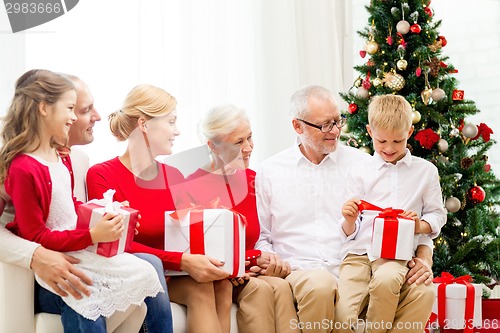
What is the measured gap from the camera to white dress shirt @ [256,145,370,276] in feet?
10.6

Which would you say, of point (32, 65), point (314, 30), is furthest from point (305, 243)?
point (314, 30)

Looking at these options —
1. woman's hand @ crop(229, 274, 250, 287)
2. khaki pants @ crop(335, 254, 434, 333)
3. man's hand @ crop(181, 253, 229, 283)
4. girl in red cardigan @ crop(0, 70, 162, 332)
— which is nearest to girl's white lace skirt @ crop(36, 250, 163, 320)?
girl in red cardigan @ crop(0, 70, 162, 332)

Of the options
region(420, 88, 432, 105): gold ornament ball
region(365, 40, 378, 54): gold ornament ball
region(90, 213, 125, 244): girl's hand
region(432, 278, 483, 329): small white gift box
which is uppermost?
region(365, 40, 378, 54): gold ornament ball

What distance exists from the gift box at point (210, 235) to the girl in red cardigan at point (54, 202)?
14.5 inches

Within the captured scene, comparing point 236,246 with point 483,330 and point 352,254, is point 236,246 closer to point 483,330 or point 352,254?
point 352,254

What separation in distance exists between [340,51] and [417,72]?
1.10m

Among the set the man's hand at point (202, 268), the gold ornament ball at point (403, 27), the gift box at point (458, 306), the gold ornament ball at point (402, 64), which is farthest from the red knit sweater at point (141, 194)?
the gold ornament ball at point (403, 27)

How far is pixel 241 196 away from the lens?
10.4 ft

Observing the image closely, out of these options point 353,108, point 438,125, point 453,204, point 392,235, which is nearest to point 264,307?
point 392,235

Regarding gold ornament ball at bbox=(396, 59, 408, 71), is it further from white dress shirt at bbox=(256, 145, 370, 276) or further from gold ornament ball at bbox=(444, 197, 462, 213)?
white dress shirt at bbox=(256, 145, 370, 276)

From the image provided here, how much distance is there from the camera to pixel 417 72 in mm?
4238

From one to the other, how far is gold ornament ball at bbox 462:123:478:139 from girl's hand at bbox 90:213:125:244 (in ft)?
8.29

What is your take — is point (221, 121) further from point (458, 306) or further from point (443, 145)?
point (443, 145)

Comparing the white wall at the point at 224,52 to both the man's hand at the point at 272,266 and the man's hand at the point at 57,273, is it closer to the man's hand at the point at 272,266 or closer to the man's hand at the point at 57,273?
the man's hand at the point at 272,266
